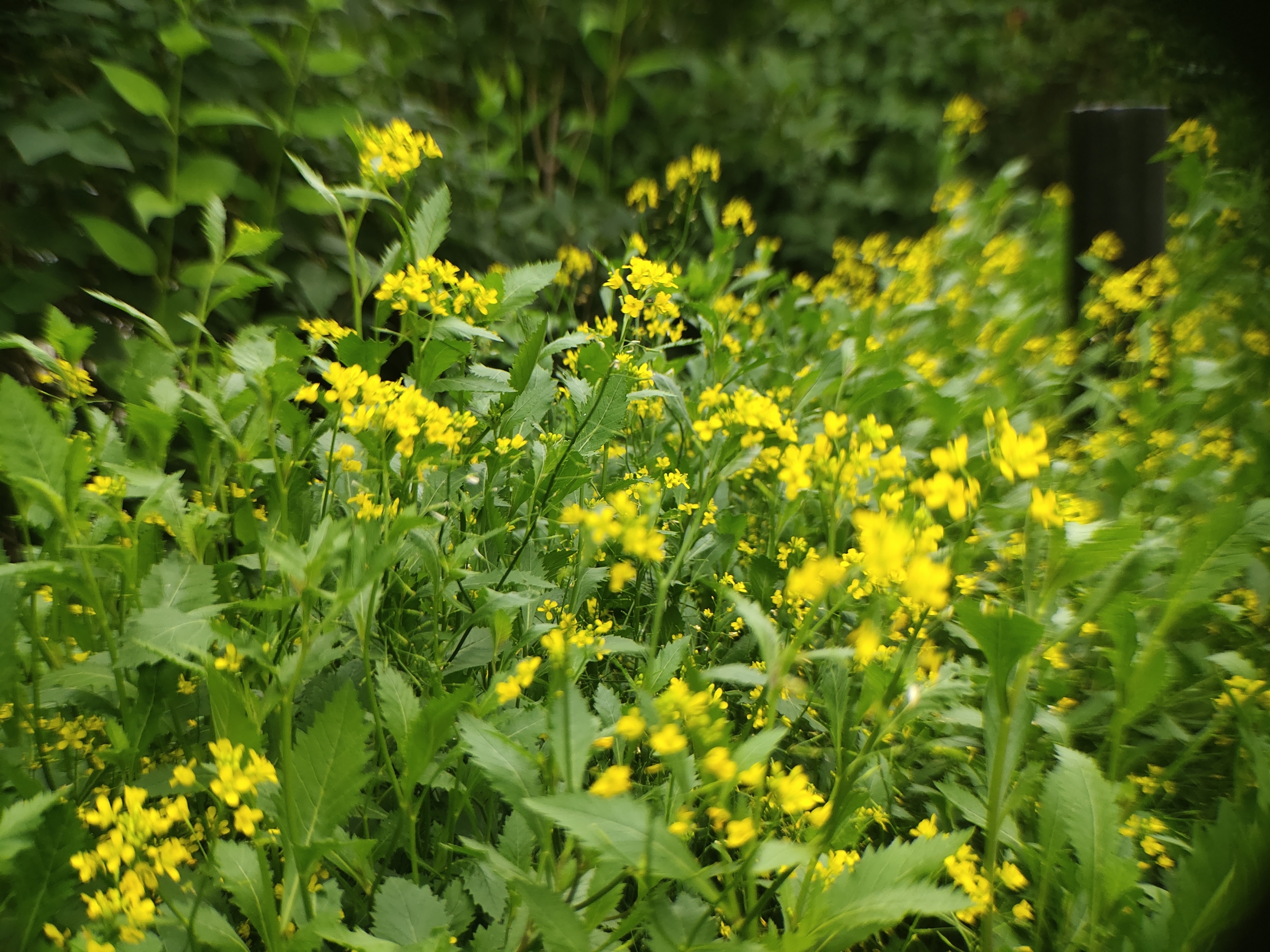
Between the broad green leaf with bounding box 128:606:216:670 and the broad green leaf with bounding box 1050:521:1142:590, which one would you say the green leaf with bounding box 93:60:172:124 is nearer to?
the broad green leaf with bounding box 128:606:216:670

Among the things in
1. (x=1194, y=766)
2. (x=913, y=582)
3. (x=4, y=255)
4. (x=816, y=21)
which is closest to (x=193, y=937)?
(x=913, y=582)

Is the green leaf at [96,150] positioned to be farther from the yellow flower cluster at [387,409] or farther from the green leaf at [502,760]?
the green leaf at [502,760]

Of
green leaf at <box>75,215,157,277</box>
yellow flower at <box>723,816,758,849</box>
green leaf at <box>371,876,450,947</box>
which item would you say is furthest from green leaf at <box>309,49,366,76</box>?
yellow flower at <box>723,816,758,849</box>

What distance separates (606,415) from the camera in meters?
1.11

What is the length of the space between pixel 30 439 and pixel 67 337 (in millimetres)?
203

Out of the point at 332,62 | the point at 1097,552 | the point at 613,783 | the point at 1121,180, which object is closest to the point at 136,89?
the point at 332,62

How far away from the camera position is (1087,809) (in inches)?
31.4

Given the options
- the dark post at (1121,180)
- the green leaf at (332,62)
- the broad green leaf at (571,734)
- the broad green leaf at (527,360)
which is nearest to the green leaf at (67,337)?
the broad green leaf at (527,360)

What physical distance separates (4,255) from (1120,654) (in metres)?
2.07

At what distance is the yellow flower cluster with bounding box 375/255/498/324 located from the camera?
0.91 m

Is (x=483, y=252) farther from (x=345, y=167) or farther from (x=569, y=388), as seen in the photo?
(x=569, y=388)

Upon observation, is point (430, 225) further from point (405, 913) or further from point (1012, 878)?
point (1012, 878)

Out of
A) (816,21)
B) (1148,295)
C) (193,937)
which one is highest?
(816,21)

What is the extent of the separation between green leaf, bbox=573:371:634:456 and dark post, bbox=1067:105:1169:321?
1819 millimetres
